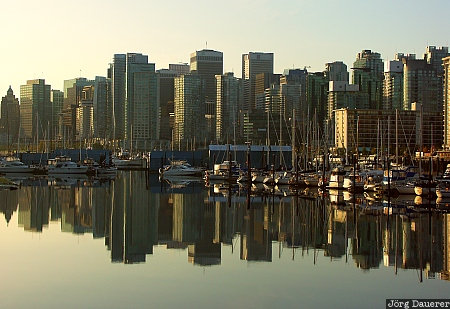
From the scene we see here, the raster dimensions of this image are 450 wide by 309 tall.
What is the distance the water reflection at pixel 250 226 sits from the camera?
3581 cm

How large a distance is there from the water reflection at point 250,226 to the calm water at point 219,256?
7 centimetres

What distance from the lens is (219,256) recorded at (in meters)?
35.6

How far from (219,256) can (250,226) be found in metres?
11.2

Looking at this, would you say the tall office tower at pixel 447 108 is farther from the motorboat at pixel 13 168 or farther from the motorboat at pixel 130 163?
the motorboat at pixel 13 168

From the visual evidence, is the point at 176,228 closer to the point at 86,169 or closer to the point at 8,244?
the point at 8,244

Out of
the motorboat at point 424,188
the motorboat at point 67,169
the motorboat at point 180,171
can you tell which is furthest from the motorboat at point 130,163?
the motorboat at point 424,188

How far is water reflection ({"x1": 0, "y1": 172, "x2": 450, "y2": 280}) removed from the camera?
117ft

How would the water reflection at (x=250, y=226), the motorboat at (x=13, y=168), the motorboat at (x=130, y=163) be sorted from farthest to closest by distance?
the motorboat at (x=130, y=163) < the motorboat at (x=13, y=168) < the water reflection at (x=250, y=226)

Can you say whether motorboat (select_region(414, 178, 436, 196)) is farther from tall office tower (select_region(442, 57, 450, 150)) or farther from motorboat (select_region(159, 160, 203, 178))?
tall office tower (select_region(442, 57, 450, 150))

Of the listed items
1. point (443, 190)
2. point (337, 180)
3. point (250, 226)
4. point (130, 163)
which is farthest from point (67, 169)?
point (250, 226)

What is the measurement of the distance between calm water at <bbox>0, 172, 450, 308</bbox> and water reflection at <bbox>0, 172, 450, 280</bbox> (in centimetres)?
7

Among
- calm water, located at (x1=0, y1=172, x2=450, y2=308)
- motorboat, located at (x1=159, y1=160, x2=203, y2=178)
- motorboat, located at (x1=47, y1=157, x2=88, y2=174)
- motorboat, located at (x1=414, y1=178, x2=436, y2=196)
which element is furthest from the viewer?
motorboat, located at (x1=159, y1=160, x2=203, y2=178)

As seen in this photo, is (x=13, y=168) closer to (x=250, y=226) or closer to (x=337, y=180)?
(x=337, y=180)

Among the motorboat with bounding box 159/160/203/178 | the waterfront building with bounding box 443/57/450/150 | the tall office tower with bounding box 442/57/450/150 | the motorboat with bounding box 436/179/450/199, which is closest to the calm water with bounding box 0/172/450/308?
the motorboat with bounding box 436/179/450/199
